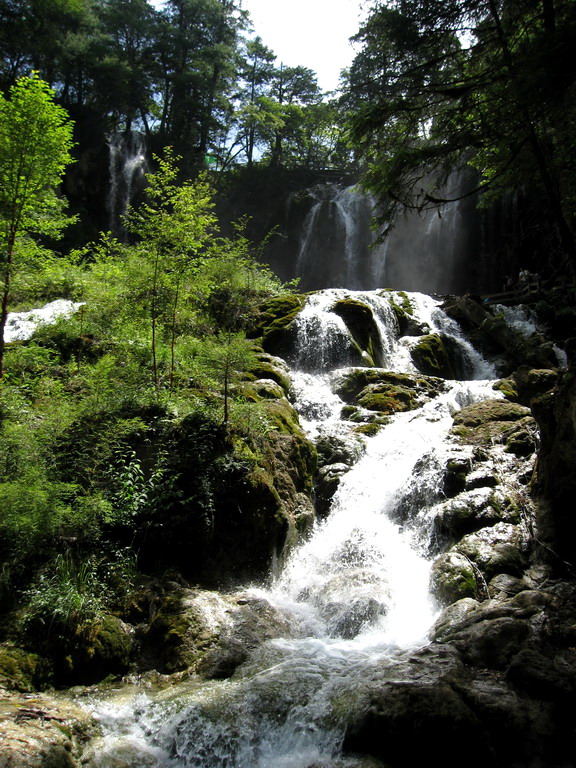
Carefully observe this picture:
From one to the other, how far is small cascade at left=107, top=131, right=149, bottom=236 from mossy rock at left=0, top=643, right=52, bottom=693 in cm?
2588

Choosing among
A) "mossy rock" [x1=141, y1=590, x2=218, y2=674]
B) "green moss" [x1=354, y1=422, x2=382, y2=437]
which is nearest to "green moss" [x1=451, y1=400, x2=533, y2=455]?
"green moss" [x1=354, y1=422, x2=382, y2=437]

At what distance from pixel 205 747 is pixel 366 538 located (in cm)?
432

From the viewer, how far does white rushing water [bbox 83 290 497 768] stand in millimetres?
3846

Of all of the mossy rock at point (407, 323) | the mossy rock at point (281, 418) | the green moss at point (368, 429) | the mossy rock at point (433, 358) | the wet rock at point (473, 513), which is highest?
the mossy rock at point (407, 323)

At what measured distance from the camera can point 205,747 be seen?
151 inches

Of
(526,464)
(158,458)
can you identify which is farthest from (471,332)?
(158,458)

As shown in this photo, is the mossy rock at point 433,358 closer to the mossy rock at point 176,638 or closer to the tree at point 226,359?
the tree at point 226,359

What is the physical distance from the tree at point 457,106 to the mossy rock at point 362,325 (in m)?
7.71

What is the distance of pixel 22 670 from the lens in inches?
174

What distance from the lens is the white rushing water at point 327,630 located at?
3846 millimetres

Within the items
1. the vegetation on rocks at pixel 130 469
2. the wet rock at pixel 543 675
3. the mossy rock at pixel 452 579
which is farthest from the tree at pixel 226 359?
the wet rock at pixel 543 675

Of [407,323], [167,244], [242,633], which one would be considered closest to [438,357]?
[407,323]

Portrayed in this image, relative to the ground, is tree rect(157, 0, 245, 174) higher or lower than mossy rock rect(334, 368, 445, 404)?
higher

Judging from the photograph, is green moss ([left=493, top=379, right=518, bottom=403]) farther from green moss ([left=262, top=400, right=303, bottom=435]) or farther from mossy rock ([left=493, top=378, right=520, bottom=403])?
green moss ([left=262, top=400, right=303, bottom=435])
